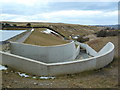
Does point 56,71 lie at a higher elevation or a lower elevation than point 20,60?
lower

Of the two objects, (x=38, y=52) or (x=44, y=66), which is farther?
(x=38, y=52)

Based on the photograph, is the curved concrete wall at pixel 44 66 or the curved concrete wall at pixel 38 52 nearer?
the curved concrete wall at pixel 44 66

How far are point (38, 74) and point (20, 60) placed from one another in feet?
4.72

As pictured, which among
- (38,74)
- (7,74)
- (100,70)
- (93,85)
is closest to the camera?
(93,85)

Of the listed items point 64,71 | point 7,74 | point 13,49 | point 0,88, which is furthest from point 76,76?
point 13,49

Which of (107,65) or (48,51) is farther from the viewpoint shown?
(48,51)

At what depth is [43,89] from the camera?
693 cm

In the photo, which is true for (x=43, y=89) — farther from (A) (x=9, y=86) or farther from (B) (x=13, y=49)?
(B) (x=13, y=49)

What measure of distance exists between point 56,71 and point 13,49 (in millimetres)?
6048

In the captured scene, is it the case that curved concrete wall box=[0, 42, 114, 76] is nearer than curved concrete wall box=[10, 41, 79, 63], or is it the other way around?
curved concrete wall box=[0, 42, 114, 76]

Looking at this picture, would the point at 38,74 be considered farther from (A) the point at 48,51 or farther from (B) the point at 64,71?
(A) the point at 48,51

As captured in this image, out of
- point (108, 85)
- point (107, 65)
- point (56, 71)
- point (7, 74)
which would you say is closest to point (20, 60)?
point (7, 74)

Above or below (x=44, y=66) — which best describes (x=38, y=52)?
above

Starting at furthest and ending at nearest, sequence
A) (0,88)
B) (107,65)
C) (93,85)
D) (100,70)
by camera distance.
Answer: (107,65), (100,70), (93,85), (0,88)
